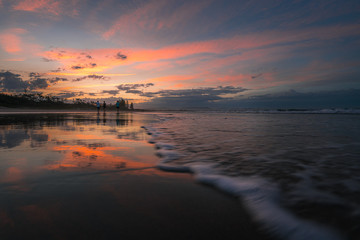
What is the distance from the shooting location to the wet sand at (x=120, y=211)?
1.17 meters

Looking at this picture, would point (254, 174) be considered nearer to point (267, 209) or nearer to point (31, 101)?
point (267, 209)

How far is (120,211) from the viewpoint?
1416mm

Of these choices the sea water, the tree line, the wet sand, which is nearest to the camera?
the wet sand

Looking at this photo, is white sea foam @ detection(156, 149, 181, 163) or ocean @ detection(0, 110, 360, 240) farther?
white sea foam @ detection(156, 149, 181, 163)

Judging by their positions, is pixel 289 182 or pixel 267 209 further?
pixel 289 182

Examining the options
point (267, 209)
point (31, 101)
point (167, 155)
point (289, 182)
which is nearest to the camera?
point (267, 209)

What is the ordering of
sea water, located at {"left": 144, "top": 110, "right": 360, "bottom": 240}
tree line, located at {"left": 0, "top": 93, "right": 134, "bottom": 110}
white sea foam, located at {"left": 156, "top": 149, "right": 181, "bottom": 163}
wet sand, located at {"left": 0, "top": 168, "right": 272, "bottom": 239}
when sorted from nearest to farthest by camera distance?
wet sand, located at {"left": 0, "top": 168, "right": 272, "bottom": 239}, sea water, located at {"left": 144, "top": 110, "right": 360, "bottom": 240}, white sea foam, located at {"left": 156, "top": 149, "right": 181, "bottom": 163}, tree line, located at {"left": 0, "top": 93, "right": 134, "bottom": 110}

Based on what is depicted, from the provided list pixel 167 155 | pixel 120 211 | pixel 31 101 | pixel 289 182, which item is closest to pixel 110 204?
pixel 120 211

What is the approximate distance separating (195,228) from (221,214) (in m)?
0.28

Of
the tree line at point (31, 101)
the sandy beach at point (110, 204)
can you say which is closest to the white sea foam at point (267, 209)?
the sandy beach at point (110, 204)

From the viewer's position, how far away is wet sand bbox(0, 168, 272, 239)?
3.85ft

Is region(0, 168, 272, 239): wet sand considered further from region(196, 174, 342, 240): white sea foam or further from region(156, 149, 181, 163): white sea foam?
region(156, 149, 181, 163): white sea foam

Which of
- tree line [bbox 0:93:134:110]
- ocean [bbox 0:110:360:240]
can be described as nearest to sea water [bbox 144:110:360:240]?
ocean [bbox 0:110:360:240]

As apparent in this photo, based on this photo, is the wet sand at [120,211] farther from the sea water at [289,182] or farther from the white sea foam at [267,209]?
the sea water at [289,182]
